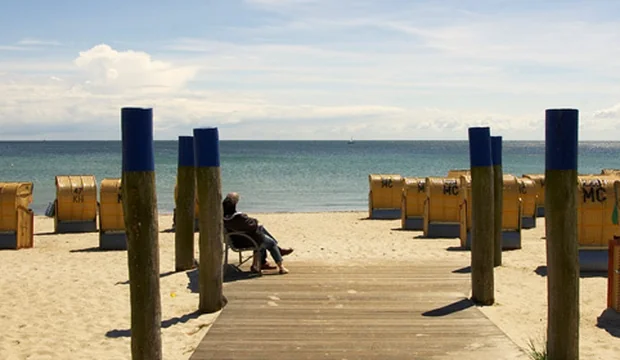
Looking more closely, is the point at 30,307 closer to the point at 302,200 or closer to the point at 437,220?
the point at 437,220

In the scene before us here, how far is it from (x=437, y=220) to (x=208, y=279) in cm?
824

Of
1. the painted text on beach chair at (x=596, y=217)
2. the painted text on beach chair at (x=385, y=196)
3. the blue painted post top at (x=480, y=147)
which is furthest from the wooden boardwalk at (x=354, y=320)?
the painted text on beach chair at (x=385, y=196)

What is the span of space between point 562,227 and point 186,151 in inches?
242

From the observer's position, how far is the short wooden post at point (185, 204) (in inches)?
425

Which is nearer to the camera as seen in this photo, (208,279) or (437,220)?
(208,279)

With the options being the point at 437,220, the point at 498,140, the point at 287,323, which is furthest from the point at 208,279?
the point at 437,220

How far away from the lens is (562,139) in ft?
19.6

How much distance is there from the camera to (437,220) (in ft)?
50.6

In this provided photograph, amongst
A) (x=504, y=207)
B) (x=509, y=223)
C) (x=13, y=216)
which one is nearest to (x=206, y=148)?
(x=504, y=207)

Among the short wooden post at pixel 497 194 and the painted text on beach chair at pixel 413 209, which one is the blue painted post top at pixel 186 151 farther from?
the painted text on beach chair at pixel 413 209

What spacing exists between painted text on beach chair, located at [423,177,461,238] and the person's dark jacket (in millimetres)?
6069

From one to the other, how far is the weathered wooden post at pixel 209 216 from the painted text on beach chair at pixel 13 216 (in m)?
7.40

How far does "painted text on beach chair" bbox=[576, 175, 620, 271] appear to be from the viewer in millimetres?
10469

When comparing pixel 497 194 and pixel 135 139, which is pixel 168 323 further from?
pixel 497 194
